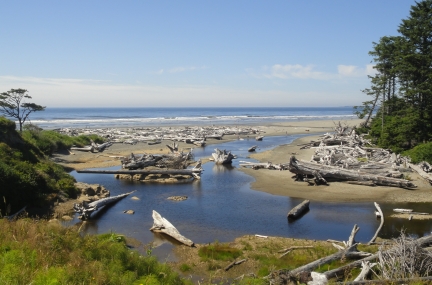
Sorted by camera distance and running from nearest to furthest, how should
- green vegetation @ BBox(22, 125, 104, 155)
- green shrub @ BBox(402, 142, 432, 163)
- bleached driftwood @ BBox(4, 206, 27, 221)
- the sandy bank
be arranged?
bleached driftwood @ BBox(4, 206, 27, 221), the sandy bank, green shrub @ BBox(402, 142, 432, 163), green vegetation @ BBox(22, 125, 104, 155)

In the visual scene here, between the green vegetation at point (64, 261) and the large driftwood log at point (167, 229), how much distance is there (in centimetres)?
466

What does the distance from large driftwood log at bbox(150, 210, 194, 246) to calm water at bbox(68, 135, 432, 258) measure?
1.37 feet

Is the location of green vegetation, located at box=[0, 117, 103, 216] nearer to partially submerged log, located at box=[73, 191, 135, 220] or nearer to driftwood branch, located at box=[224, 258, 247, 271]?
partially submerged log, located at box=[73, 191, 135, 220]

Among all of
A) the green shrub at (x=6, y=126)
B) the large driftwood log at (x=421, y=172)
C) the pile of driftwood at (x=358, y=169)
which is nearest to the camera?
the green shrub at (x=6, y=126)

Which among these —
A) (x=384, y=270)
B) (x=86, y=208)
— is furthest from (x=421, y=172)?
(x=86, y=208)

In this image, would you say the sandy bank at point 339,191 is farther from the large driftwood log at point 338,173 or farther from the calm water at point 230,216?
the calm water at point 230,216

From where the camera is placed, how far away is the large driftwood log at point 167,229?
1570 centimetres

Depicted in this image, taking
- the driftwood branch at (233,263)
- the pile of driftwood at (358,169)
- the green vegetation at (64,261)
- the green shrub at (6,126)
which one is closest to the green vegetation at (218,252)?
the driftwood branch at (233,263)

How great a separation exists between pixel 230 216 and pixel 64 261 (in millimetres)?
11725

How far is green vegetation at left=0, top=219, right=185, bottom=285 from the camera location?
759 cm

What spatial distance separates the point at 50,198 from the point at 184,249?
9739 millimetres

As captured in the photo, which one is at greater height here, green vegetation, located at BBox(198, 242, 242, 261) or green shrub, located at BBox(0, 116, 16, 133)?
green shrub, located at BBox(0, 116, 16, 133)

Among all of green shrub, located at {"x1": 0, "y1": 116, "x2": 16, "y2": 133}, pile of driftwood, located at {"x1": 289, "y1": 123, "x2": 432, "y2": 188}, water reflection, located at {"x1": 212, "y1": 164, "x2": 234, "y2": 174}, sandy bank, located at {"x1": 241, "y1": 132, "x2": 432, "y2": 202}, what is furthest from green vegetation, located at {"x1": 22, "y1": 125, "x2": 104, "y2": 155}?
pile of driftwood, located at {"x1": 289, "y1": 123, "x2": 432, "y2": 188}

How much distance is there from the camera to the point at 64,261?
9102mm
